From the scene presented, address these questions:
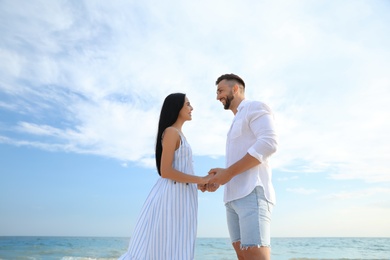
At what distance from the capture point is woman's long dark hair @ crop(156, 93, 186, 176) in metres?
3.33

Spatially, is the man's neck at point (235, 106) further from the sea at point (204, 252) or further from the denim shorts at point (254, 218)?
the sea at point (204, 252)

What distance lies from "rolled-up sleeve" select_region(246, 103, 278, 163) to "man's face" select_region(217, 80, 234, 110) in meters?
0.35

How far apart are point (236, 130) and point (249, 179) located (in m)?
0.45

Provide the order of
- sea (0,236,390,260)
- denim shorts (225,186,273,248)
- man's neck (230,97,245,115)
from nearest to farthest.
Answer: denim shorts (225,186,273,248) → man's neck (230,97,245,115) → sea (0,236,390,260)

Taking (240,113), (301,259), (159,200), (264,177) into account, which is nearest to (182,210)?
(159,200)

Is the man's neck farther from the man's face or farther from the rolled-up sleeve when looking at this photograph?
the rolled-up sleeve

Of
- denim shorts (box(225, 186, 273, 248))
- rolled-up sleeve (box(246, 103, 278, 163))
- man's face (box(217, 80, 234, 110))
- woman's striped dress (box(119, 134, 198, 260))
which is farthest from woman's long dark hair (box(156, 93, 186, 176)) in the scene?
denim shorts (box(225, 186, 273, 248))

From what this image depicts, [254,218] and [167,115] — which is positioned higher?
[167,115]

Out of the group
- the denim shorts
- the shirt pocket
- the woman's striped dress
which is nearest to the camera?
the denim shorts

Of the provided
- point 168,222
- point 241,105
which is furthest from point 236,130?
point 168,222

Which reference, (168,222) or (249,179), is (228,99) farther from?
(168,222)

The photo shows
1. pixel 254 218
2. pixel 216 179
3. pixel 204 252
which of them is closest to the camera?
pixel 254 218

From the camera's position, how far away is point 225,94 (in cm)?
355

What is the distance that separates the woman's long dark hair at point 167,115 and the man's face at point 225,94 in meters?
0.39
